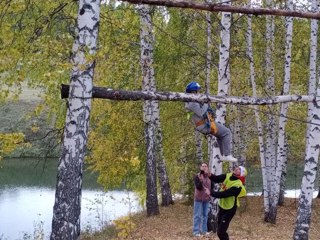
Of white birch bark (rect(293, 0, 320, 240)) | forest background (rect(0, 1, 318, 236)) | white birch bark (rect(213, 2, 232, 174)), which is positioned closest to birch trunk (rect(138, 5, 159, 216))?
forest background (rect(0, 1, 318, 236))

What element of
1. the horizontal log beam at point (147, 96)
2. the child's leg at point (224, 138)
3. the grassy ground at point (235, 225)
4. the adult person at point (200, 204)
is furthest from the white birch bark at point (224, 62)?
the horizontal log beam at point (147, 96)

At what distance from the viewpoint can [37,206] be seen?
71.7 feet

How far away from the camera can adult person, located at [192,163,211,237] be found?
10.7m

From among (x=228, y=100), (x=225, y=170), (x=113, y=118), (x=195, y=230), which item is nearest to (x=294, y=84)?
(x=225, y=170)

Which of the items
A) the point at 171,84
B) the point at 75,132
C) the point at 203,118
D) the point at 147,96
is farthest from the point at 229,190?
the point at 171,84

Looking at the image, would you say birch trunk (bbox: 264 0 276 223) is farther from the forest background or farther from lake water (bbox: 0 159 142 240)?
lake water (bbox: 0 159 142 240)

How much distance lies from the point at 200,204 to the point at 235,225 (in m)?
2.70

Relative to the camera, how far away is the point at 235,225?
13.2 m

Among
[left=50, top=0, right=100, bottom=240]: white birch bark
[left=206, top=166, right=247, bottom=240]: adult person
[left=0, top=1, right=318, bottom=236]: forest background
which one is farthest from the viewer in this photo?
[left=0, top=1, right=318, bottom=236]: forest background

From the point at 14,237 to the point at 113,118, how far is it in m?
5.98

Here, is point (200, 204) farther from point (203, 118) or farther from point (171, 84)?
point (171, 84)

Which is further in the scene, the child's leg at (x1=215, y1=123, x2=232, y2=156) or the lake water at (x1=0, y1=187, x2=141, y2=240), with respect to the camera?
the lake water at (x1=0, y1=187, x2=141, y2=240)

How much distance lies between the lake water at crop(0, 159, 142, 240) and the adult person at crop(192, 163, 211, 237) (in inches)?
158

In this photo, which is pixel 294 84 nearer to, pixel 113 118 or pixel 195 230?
pixel 113 118
